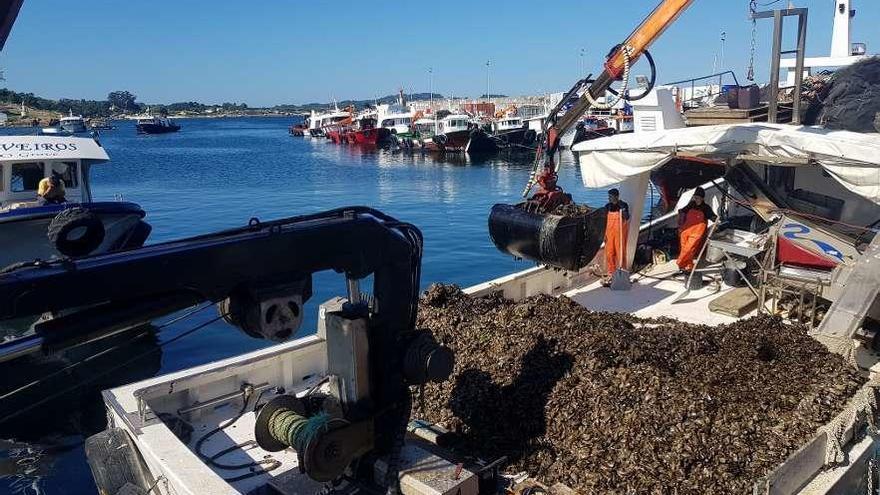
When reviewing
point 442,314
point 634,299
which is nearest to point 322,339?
point 442,314

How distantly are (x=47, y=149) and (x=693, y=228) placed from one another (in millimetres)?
13936

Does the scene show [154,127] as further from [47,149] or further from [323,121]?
[47,149]

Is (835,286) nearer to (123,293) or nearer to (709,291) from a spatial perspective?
(709,291)

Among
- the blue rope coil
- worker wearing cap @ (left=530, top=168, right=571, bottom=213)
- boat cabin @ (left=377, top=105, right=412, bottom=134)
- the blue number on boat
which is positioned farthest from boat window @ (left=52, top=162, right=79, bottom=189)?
boat cabin @ (left=377, top=105, right=412, bottom=134)

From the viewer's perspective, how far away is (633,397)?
18.3 feet

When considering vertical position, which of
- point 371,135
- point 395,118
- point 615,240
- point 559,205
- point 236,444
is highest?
point 395,118

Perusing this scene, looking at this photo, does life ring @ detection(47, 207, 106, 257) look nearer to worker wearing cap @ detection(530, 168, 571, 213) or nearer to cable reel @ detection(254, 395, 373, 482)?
cable reel @ detection(254, 395, 373, 482)

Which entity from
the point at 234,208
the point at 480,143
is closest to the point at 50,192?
the point at 234,208

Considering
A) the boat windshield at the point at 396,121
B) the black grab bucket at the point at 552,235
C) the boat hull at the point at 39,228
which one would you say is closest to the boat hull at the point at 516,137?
the boat windshield at the point at 396,121

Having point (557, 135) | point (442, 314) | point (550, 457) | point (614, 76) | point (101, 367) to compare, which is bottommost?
point (101, 367)

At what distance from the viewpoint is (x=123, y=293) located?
392cm

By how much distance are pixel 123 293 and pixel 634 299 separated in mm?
7332

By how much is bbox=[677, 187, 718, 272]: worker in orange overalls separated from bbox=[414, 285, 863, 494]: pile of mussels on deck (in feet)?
Answer: 9.73

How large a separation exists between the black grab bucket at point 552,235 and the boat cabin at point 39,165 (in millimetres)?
11399
